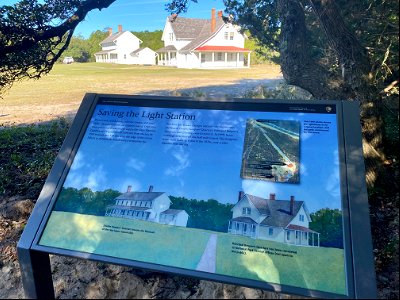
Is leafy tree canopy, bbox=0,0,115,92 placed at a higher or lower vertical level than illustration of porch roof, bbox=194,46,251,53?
higher

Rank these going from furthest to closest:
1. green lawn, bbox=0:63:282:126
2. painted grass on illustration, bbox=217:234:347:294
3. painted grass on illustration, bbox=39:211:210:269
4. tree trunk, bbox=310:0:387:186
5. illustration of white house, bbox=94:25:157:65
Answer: green lawn, bbox=0:63:282:126
illustration of white house, bbox=94:25:157:65
tree trunk, bbox=310:0:387:186
painted grass on illustration, bbox=39:211:210:269
painted grass on illustration, bbox=217:234:347:294

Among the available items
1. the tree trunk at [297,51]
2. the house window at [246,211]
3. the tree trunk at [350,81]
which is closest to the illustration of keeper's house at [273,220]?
the house window at [246,211]

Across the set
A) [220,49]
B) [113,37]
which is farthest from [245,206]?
[220,49]

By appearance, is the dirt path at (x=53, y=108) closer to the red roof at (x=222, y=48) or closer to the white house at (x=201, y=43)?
the white house at (x=201, y=43)

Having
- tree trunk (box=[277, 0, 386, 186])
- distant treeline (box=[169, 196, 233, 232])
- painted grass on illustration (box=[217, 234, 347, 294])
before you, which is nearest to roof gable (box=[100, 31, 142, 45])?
tree trunk (box=[277, 0, 386, 186])

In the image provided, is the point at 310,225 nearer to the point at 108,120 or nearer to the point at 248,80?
the point at 108,120

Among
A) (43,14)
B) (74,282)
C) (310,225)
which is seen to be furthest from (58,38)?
(310,225)

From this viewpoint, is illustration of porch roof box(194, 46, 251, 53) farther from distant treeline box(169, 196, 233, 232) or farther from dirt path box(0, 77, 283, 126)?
distant treeline box(169, 196, 233, 232)
